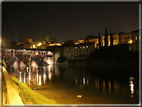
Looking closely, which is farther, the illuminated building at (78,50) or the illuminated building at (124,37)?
the illuminated building at (78,50)

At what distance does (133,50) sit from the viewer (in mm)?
42469

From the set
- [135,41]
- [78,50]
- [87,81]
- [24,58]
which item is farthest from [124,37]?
[24,58]

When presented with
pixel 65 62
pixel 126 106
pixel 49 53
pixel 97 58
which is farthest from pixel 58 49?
pixel 126 106

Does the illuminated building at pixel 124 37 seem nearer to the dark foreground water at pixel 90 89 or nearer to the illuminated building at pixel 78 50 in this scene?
the illuminated building at pixel 78 50

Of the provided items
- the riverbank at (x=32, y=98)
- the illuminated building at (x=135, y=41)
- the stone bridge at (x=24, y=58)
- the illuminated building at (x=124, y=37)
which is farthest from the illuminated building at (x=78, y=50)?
the riverbank at (x=32, y=98)

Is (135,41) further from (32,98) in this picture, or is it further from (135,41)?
(32,98)

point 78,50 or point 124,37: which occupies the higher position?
point 124,37

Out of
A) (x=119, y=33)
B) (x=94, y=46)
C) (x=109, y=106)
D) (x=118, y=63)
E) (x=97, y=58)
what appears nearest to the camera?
(x=109, y=106)

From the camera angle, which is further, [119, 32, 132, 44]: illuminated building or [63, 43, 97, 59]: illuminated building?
[63, 43, 97, 59]: illuminated building

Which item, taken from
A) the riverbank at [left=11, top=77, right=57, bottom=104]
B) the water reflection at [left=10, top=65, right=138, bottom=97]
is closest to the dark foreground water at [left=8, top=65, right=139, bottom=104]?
the water reflection at [left=10, top=65, right=138, bottom=97]

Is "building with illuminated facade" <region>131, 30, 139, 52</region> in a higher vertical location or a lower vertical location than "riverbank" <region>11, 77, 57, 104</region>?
higher

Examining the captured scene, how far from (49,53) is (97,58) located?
29919 mm

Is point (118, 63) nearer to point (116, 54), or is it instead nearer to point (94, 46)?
point (116, 54)

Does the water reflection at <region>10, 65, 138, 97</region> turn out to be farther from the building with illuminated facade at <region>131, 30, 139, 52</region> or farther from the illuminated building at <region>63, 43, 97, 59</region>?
the illuminated building at <region>63, 43, 97, 59</region>
